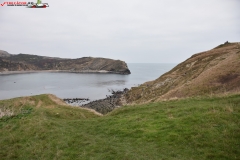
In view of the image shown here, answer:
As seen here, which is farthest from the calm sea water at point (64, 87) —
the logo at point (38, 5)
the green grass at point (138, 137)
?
the green grass at point (138, 137)

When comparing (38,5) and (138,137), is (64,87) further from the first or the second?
(138,137)

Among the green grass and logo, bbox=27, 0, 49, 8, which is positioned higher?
logo, bbox=27, 0, 49, 8

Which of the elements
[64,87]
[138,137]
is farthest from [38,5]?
[64,87]

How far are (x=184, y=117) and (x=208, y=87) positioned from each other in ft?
63.9

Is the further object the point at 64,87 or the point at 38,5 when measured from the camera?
the point at 64,87

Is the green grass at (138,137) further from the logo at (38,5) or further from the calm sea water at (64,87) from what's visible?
the calm sea water at (64,87)

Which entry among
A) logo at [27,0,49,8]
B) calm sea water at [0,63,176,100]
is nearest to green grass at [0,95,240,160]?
logo at [27,0,49,8]

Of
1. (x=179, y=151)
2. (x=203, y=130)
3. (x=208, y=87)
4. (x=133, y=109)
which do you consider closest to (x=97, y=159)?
(x=179, y=151)

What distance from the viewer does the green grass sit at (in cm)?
963

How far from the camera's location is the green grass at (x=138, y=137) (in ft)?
31.6

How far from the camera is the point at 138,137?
12320 mm

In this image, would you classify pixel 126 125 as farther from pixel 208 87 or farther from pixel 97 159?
pixel 208 87

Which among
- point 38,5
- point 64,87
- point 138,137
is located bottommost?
point 64,87

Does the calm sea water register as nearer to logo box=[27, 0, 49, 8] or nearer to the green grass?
logo box=[27, 0, 49, 8]
